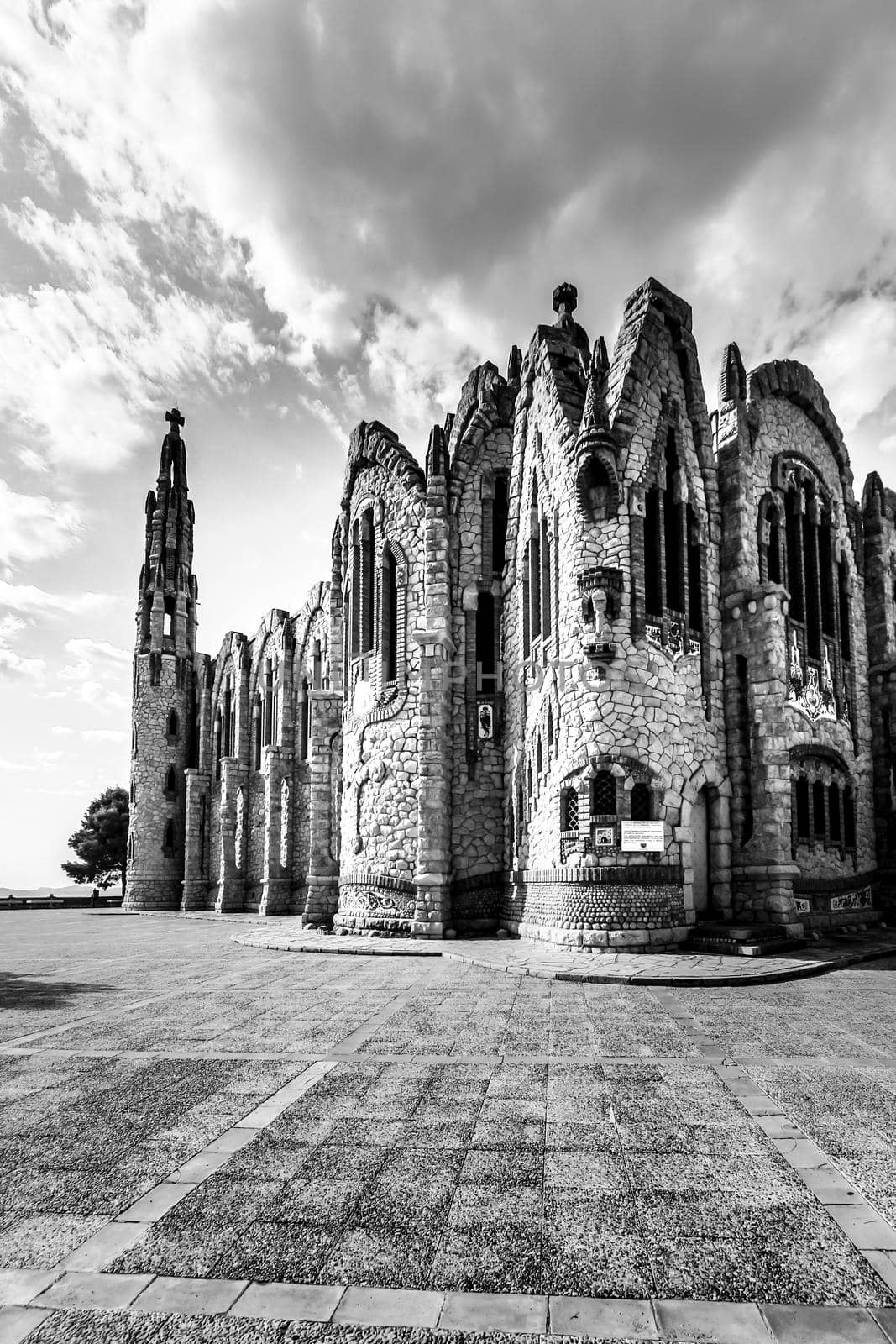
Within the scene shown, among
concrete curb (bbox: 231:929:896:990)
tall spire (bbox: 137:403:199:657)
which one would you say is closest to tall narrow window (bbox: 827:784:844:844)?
concrete curb (bbox: 231:929:896:990)

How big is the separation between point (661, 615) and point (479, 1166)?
13066 mm

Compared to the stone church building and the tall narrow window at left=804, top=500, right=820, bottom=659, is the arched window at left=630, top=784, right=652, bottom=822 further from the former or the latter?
the tall narrow window at left=804, top=500, right=820, bottom=659

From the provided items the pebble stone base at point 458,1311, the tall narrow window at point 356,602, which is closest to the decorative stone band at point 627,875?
the tall narrow window at point 356,602

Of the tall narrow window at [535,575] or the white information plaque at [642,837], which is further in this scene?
the tall narrow window at [535,575]

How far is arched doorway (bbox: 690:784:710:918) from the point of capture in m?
16.4

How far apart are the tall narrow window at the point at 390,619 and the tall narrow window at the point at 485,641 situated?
6.74ft

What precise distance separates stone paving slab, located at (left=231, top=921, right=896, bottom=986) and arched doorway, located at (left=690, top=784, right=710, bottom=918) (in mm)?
2228

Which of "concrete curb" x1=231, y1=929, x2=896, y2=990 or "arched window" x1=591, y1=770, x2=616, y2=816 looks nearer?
"concrete curb" x1=231, y1=929, x2=896, y2=990

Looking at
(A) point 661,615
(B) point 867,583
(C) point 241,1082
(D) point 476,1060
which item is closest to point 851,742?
(B) point 867,583

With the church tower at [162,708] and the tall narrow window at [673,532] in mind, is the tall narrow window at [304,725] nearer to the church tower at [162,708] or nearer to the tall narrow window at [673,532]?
the church tower at [162,708]

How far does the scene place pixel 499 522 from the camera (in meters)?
21.5

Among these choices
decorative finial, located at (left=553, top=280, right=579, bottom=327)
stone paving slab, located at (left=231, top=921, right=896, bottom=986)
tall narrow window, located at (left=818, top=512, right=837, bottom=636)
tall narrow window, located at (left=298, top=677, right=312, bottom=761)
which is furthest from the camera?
tall narrow window, located at (left=298, top=677, right=312, bottom=761)

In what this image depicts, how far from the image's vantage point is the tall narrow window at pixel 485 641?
2069 centimetres

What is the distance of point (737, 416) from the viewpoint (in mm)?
18781
